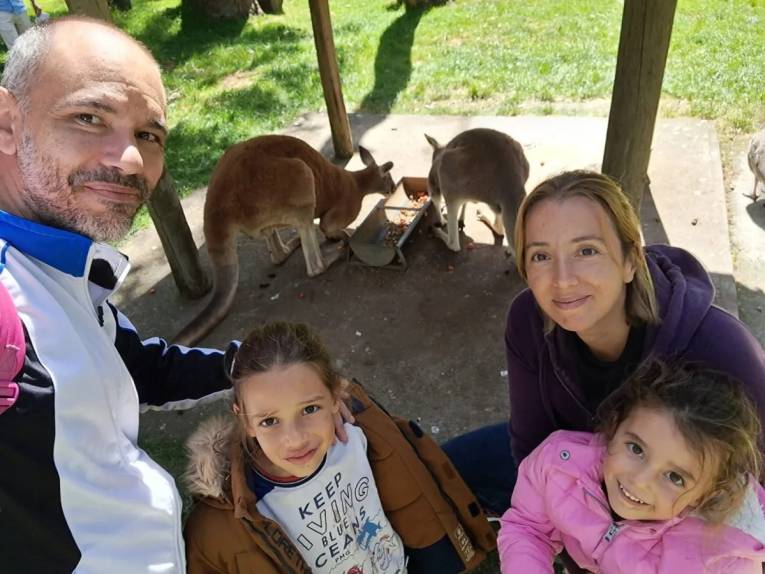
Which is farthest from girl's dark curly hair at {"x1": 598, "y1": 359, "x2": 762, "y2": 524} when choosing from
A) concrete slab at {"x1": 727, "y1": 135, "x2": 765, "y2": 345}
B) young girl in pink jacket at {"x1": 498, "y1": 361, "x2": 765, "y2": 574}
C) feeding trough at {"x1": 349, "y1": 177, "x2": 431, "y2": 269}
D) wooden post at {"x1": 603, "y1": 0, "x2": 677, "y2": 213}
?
feeding trough at {"x1": 349, "y1": 177, "x2": 431, "y2": 269}

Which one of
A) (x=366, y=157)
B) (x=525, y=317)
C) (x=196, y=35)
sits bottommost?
(x=196, y=35)

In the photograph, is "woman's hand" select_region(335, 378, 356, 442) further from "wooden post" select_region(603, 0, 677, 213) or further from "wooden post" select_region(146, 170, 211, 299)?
"wooden post" select_region(146, 170, 211, 299)

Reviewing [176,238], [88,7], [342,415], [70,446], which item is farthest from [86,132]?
[176,238]

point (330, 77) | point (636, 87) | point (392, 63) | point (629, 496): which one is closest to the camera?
point (629, 496)

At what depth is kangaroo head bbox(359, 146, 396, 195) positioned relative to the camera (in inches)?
172

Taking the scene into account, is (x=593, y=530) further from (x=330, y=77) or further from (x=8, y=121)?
(x=330, y=77)

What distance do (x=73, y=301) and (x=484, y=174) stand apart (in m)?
2.67

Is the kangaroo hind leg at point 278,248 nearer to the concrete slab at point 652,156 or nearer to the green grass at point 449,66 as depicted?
the concrete slab at point 652,156

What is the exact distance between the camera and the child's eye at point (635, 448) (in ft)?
4.59

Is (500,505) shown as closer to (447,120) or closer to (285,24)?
(447,120)

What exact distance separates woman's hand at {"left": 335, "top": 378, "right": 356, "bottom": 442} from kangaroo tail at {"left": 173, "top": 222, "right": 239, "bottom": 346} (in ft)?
5.86

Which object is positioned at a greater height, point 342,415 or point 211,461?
point 211,461

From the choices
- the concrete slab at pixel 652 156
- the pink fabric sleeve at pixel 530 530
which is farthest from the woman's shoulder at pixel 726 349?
the concrete slab at pixel 652 156

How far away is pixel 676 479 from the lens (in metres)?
1.35
